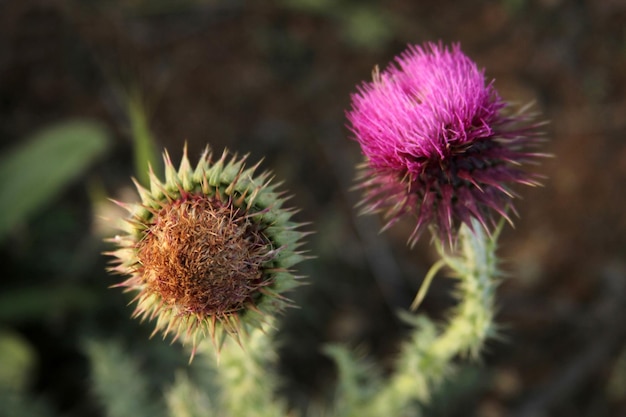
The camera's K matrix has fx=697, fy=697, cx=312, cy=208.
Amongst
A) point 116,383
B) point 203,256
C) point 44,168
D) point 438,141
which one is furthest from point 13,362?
point 438,141

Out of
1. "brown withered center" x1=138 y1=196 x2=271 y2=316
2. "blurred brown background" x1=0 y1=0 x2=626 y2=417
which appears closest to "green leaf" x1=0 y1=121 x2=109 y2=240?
"blurred brown background" x1=0 y1=0 x2=626 y2=417

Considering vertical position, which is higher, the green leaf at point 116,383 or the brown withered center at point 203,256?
the brown withered center at point 203,256

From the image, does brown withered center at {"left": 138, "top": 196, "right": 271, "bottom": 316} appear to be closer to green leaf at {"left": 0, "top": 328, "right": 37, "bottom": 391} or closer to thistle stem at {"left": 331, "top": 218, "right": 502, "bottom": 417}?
thistle stem at {"left": 331, "top": 218, "right": 502, "bottom": 417}

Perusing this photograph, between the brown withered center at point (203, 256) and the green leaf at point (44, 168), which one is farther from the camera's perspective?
the green leaf at point (44, 168)

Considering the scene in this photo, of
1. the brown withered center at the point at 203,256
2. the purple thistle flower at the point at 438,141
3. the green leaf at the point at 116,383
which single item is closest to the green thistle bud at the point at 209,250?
the brown withered center at the point at 203,256

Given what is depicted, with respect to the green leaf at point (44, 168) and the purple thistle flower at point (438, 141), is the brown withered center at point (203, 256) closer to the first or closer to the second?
the purple thistle flower at point (438, 141)

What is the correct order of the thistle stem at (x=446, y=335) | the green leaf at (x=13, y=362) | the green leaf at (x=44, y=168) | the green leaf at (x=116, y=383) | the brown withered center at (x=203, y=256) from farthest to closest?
the green leaf at (x=44, y=168)
the green leaf at (x=13, y=362)
the green leaf at (x=116, y=383)
the thistle stem at (x=446, y=335)
the brown withered center at (x=203, y=256)
